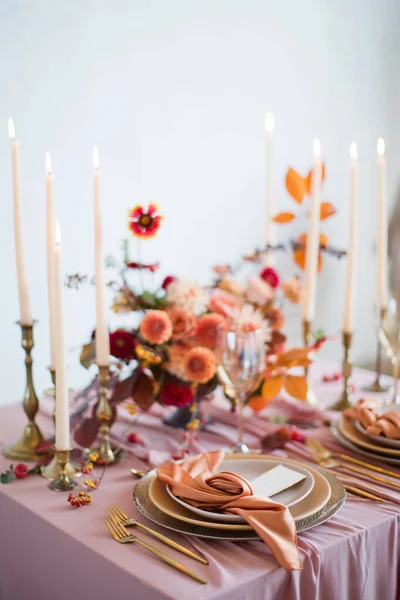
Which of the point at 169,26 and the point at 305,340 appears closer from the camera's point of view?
the point at 305,340

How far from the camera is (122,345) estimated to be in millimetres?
1237

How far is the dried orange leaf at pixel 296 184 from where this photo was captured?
5.32 feet

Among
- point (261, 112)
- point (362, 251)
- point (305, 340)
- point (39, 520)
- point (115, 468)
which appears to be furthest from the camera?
point (362, 251)

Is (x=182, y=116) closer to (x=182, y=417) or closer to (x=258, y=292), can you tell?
(x=258, y=292)

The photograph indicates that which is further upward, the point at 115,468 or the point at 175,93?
the point at 175,93

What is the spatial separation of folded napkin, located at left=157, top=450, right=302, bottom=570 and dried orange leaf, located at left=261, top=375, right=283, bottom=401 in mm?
297

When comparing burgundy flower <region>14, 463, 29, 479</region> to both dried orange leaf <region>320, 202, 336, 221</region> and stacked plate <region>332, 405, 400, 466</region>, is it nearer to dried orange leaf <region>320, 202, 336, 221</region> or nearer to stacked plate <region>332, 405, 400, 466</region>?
stacked plate <region>332, 405, 400, 466</region>

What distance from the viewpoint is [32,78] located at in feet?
6.06

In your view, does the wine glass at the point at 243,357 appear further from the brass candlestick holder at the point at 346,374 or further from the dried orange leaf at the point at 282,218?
the dried orange leaf at the point at 282,218

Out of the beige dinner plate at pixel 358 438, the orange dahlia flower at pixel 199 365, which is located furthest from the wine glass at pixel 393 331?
the orange dahlia flower at pixel 199 365

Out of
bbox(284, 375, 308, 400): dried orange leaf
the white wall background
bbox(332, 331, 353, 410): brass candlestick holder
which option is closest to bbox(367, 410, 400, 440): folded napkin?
bbox(284, 375, 308, 400): dried orange leaf

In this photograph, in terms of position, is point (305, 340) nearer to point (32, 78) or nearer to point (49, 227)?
point (49, 227)

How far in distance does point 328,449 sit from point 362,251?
189cm

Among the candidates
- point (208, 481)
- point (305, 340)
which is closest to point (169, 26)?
point (305, 340)
